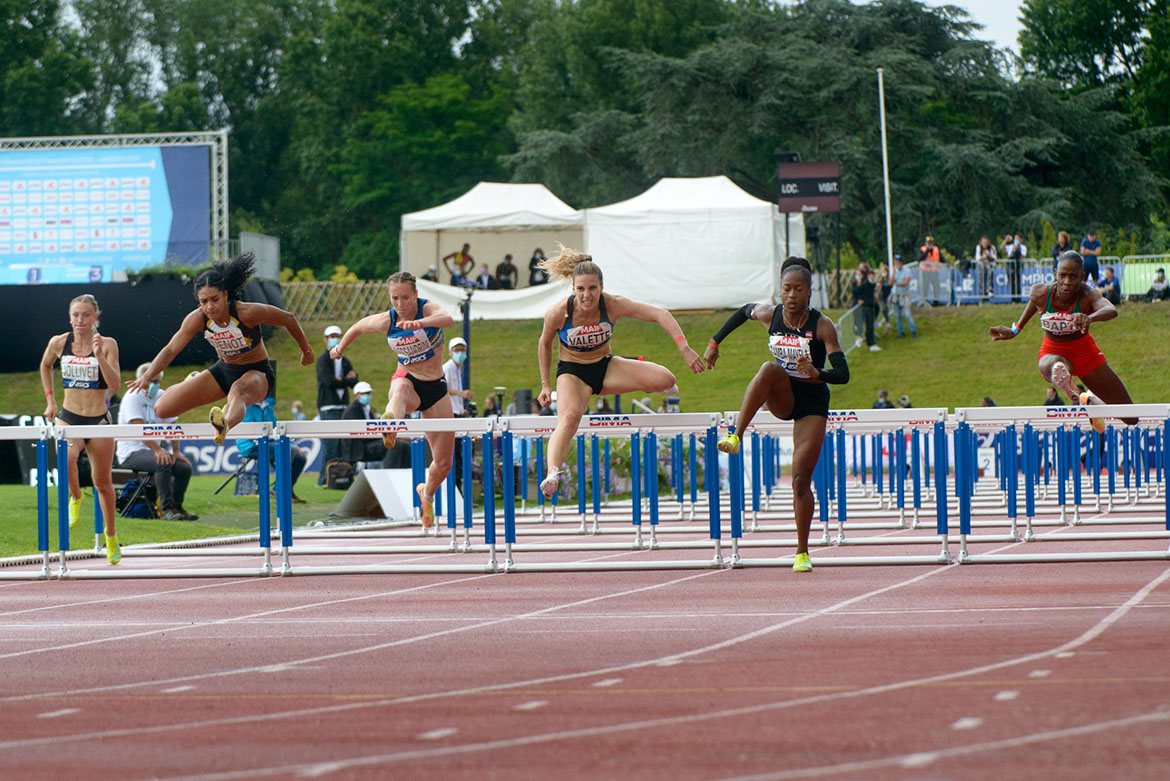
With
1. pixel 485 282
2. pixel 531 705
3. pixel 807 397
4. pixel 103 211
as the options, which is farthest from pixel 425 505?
pixel 485 282

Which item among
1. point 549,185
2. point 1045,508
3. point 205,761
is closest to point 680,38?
point 549,185

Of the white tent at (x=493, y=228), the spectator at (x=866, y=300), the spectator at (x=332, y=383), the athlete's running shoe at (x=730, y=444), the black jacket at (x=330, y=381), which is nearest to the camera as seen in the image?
the athlete's running shoe at (x=730, y=444)

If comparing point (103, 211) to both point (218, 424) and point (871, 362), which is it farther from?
point (218, 424)

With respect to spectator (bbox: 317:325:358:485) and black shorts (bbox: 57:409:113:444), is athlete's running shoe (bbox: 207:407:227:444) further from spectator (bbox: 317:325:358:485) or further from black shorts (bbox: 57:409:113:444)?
spectator (bbox: 317:325:358:485)

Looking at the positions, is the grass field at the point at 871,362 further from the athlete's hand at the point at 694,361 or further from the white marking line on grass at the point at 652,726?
the white marking line on grass at the point at 652,726

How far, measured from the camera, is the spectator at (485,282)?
38.7 meters

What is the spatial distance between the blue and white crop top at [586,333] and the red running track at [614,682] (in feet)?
6.17

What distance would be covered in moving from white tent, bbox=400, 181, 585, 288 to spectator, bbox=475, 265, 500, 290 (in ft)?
3.49

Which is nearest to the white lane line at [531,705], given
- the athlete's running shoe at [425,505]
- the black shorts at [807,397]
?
the black shorts at [807,397]

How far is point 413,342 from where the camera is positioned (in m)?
11.0

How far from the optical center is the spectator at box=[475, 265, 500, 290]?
127 ft

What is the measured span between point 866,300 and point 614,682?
30209 mm

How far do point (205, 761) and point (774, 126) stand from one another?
47.8 m

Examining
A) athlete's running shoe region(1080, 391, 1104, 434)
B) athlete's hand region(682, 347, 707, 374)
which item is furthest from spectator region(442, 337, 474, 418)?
athlete's running shoe region(1080, 391, 1104, 434)
